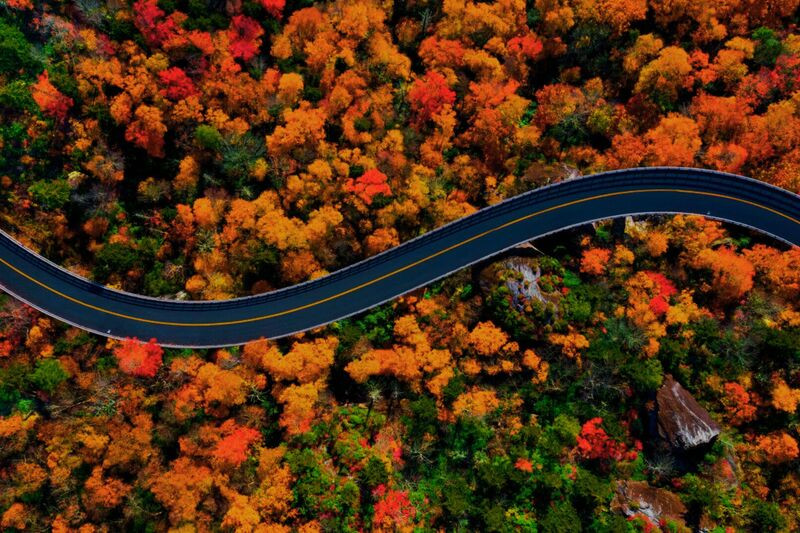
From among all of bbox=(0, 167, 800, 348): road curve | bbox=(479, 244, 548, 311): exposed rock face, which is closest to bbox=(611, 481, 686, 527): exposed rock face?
bbox=(479, 244, 548, 311): exposed rock face

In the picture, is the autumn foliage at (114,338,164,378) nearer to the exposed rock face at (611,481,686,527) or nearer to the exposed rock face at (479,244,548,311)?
the exposed rock face at (479,244,548,311)

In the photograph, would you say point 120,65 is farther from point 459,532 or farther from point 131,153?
point 459,532

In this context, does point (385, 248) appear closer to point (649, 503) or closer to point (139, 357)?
point (139, 357)

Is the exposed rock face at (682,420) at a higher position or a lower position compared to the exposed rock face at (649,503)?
higher

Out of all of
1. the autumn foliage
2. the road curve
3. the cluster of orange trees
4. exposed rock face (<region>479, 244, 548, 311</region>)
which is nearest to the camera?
the cluster of orange trees

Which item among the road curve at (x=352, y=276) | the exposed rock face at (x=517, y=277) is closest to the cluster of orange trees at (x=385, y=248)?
the exposed rock face at (x=517, y=277)

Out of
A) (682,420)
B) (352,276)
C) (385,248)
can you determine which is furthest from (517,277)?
(682,420)

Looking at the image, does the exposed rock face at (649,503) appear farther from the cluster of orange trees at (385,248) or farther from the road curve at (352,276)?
the road curve at (352,276)
